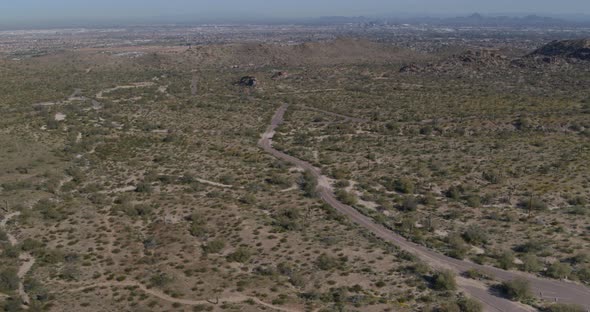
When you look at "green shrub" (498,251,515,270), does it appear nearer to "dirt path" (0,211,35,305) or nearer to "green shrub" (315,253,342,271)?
"green shrub" (315,253,342,271)

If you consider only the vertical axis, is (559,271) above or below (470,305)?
above

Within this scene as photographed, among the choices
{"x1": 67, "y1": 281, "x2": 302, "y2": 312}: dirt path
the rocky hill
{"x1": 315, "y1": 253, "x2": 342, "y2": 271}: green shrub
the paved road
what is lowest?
{"x1": 67, "y1": 281, "x2": 302, "y2": 312}: dirt path

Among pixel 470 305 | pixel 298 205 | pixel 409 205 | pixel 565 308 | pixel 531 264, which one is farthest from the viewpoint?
pixel 298 205

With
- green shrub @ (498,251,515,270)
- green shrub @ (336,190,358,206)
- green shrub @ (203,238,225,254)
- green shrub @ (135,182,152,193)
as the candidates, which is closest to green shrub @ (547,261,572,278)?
green shrub @ (498,251,515,270)

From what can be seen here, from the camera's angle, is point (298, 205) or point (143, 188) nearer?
point (298, 205)

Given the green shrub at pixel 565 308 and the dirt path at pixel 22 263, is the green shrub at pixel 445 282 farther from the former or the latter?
the dirt path at pixel 22 263

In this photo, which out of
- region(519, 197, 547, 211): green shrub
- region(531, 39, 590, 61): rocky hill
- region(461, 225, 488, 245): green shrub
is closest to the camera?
region(461, 225, 488, 245): green shrub

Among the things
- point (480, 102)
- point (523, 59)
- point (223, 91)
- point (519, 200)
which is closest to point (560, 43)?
point (523, 59)

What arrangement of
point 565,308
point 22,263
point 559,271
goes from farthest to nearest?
point 22,263, point 559,271, point 565,308

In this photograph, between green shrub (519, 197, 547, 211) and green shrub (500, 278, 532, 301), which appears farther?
green shrub (519, 197, 547, 211)

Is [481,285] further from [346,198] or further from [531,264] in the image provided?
[346,198]

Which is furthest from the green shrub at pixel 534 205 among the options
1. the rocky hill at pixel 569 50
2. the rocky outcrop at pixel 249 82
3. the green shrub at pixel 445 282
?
the rocky hill at pixel 569 50

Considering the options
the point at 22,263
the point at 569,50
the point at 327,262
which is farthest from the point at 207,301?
the point at 569,50
